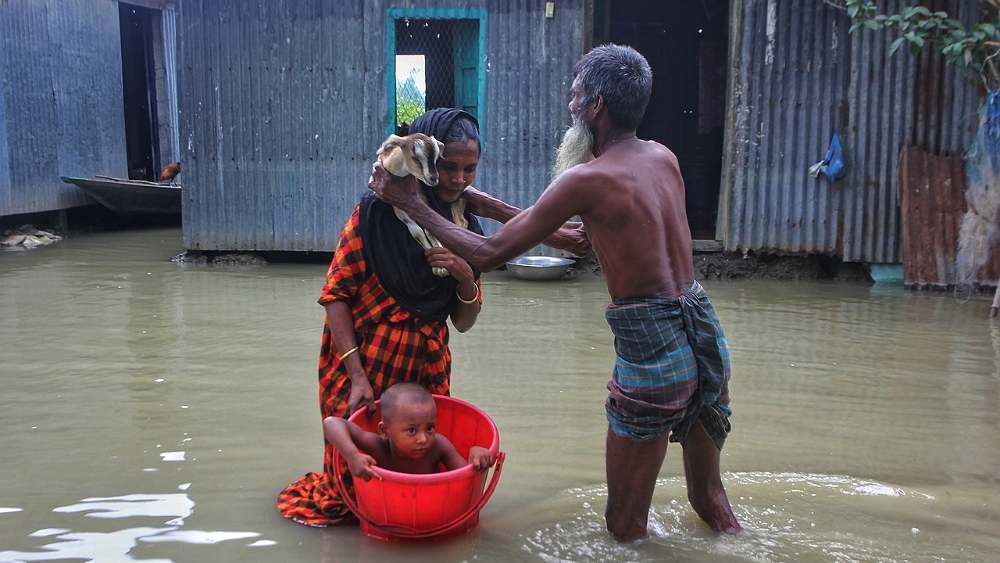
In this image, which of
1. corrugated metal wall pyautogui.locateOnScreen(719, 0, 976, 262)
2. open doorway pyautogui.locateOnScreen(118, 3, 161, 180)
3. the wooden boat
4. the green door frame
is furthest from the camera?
open doorway pyautogui.locateOnScreen(118, 3, 161, 180)

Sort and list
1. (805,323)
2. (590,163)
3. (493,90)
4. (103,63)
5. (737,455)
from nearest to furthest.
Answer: (590,163)
(737,455)
(805,323)
(493,90)
(103,63)

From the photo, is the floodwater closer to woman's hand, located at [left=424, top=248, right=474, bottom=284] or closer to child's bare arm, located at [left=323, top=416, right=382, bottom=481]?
child's bare arm, located at [left=323, top=416, right=382, bottom=481]

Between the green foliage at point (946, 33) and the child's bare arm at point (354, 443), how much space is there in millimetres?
6698

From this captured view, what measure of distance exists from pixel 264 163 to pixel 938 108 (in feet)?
23.1

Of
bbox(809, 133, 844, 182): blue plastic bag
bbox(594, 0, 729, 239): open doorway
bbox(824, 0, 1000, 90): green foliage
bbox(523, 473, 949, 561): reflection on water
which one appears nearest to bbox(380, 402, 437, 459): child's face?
bbox(523, 473, 949, 561): reflection on water

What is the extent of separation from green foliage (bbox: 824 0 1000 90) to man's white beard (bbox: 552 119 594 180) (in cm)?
597

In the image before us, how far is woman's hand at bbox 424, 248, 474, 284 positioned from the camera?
284cm

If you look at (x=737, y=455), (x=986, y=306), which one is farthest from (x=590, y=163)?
(x=986, y=306)

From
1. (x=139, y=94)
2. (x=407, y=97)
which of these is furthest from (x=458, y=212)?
(x=139, y=94)

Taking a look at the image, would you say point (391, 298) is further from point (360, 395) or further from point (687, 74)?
point (687, 74)

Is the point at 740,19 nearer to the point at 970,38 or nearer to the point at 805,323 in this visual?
the point at 970,38

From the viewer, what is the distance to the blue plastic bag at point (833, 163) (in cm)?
870

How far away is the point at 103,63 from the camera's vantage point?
1333 centimetres

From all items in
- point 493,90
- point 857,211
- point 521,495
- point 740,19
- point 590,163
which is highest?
point 740,19
